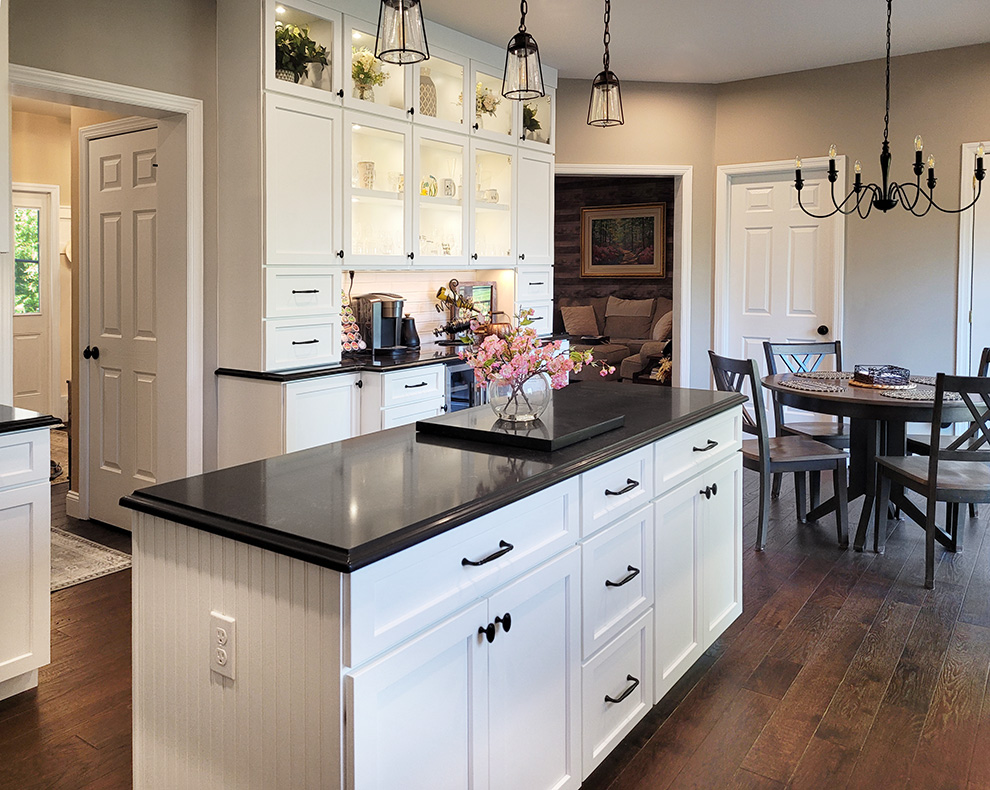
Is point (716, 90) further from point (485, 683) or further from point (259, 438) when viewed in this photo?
point (485, 683)

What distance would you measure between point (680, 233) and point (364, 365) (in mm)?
3226

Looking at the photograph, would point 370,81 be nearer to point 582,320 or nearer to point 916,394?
point 916,394

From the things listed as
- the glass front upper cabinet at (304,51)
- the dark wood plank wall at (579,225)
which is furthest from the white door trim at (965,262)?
the dark wood plank wall at (579,225)

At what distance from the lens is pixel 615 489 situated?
219cm

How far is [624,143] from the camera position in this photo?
635 cm

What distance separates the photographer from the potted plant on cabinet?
392cm

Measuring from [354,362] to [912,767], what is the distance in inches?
122

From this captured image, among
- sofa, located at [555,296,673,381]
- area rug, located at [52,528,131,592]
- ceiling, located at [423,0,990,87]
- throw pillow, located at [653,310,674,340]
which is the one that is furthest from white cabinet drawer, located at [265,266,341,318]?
throw pillow, located at [653,310,674,340]

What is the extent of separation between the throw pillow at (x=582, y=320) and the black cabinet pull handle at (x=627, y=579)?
8.25 m

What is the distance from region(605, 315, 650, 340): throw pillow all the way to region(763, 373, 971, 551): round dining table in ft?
17.6

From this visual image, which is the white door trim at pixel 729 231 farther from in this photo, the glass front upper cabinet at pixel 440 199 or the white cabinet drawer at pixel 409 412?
the white cabinet drawer at pixel 409 412

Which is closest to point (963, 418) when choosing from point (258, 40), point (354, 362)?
point (354, 362)

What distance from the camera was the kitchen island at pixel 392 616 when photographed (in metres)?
1.42

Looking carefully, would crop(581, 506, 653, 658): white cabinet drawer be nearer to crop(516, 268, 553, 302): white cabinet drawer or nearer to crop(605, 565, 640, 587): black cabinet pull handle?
crop(605, 565, 640, 587): black cabinet pull handle
